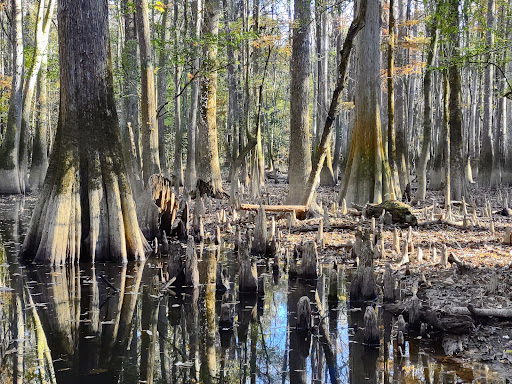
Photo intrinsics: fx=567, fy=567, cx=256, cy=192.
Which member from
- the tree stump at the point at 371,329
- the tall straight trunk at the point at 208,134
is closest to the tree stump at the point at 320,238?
the tree stump at the point at 371,329

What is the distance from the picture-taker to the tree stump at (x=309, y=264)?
7.22 m

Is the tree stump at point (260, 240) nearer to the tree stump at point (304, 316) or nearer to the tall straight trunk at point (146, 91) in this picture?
the tree stump at point (304, 316)

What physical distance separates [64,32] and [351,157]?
648 centimetres

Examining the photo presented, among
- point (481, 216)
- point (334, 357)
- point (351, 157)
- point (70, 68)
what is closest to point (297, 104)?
point (351, 157)

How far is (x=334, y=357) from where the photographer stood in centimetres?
469

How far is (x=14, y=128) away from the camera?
18.2 metres

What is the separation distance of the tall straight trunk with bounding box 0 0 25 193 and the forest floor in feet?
30.1

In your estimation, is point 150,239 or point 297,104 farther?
point 297,104

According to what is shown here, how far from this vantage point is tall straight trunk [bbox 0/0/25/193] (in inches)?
706

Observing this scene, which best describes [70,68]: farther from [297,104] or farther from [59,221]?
[297,104]

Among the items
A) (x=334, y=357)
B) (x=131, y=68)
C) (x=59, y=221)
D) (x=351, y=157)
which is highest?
(x=131, y=68)

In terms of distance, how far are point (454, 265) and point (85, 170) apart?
5.28 meters

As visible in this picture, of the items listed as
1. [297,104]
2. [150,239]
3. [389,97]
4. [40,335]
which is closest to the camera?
[40,335]

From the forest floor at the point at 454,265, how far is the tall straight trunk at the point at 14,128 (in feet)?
30.1
